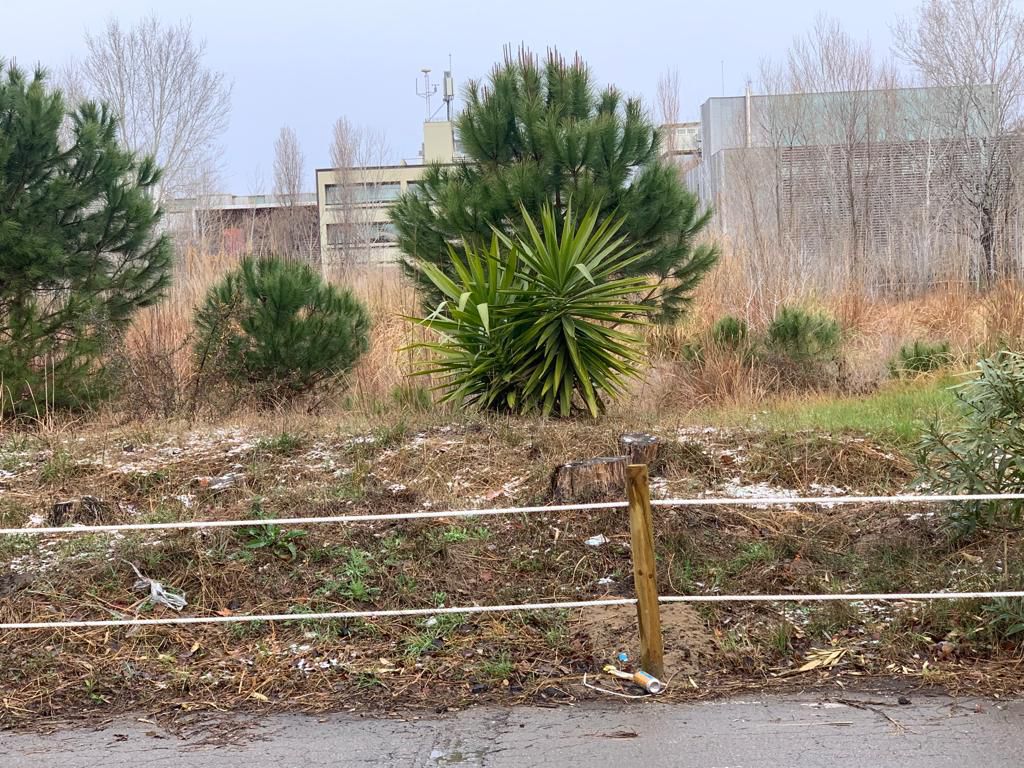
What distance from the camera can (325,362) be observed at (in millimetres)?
11570

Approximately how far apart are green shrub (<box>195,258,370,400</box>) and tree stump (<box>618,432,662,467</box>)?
16.5 feet

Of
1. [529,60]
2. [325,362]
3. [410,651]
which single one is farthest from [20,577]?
[529,60]

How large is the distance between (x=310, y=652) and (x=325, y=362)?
673cm

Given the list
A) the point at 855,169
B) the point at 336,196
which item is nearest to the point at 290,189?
the point at 336,196

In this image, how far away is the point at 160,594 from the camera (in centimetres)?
562

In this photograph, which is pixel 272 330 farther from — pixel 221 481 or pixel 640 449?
pixel 640 449

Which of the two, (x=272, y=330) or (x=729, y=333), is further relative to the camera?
(x=729, y=333)

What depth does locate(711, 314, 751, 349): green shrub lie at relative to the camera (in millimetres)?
13211

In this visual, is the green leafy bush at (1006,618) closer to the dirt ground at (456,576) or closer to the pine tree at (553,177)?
the dirt ground at (456,576)

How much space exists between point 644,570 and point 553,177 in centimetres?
702

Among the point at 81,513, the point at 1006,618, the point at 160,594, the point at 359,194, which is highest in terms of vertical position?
the point at 359,194

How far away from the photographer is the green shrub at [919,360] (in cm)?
1273

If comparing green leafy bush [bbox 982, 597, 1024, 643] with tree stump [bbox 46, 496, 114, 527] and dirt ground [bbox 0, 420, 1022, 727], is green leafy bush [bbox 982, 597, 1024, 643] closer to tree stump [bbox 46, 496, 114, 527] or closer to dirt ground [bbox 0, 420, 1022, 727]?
dirt ground [bbox 0, 420, 1022, 727]

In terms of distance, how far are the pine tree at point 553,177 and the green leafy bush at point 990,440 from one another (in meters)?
5.33
